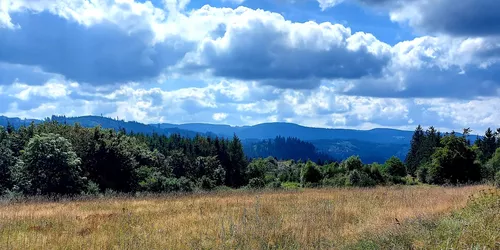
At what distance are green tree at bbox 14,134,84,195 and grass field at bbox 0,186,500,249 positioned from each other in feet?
99.0

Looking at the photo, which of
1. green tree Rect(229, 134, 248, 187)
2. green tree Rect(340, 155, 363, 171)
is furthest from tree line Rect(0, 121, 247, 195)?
green tree Rect(340, 155, 363, 171)

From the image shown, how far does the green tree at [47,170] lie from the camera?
40719mm

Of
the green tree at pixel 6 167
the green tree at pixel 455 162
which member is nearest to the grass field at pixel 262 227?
the green tree at pixel 455 162

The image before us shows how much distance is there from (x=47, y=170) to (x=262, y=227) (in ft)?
126

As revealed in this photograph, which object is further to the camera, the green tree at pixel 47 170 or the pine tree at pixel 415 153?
the pine tree at pixel 415 153

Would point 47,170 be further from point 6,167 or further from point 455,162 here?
point 455,162

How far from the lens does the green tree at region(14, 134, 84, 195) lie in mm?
40719

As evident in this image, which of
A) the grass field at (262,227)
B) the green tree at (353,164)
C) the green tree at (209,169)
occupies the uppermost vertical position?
the grass field at (262,227)

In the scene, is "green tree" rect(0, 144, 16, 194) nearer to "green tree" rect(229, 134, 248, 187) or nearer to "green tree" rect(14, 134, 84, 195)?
"green tree" rect(14, 134, 84, 195)

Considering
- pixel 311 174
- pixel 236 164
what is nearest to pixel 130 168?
pixel 311 174

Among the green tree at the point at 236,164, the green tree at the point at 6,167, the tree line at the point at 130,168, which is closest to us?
the tree line at the point at 130,168

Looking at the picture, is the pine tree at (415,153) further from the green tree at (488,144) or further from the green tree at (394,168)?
the green tree at (394,168)

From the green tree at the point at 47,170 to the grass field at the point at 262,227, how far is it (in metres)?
30.2

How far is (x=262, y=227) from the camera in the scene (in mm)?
8898
